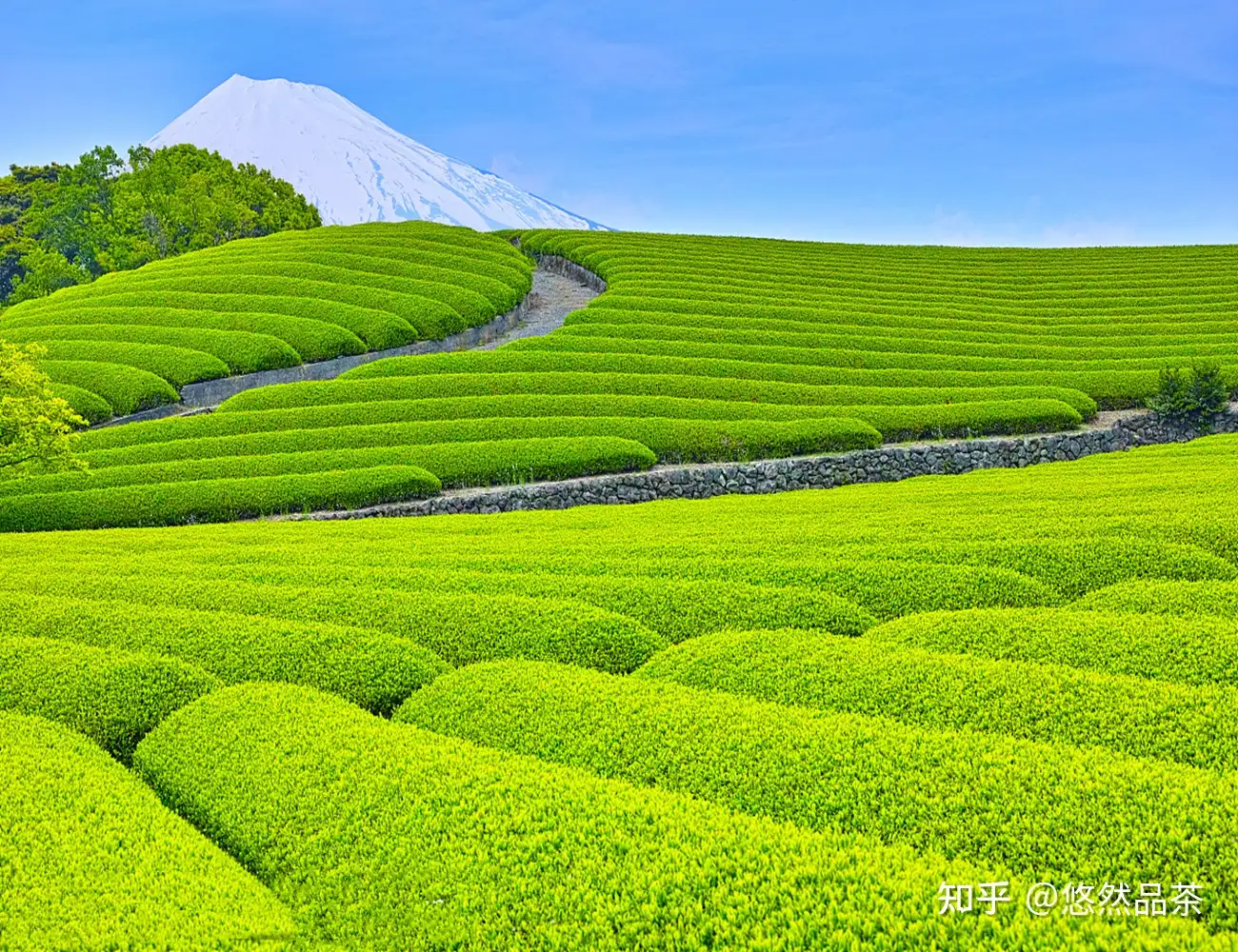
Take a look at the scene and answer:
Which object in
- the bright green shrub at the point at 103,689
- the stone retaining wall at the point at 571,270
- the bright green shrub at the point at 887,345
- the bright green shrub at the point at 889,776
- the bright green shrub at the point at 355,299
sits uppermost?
the stone retaining wall at the point at 571,270

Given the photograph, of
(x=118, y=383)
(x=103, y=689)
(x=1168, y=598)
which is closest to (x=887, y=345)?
(x=1168, y=598)

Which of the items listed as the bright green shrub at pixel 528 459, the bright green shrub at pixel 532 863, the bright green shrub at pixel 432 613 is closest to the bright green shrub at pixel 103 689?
the bright green shrub at pixel 532 863

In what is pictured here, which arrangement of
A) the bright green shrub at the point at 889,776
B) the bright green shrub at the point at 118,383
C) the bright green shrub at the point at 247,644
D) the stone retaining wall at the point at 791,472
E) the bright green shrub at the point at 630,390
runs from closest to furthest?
the bright green shrub at the point at 889,776, the bright green shrub at the point at 247,644, the stone retaining wall at the point at 791,472, the bright green shrub at the point at 630,390, the bright green shrub at the point at 118,383

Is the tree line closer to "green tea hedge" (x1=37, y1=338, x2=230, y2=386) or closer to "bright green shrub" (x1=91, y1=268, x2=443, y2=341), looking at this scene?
"bright green shrub" (x1=91, y1=268, x2=443, y2=341)

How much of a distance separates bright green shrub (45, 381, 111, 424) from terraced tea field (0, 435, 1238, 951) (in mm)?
21490

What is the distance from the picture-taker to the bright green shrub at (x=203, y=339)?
37.4 m

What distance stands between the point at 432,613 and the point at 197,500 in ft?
50.3

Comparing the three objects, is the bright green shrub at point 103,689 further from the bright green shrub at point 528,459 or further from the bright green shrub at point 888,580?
the bright green shrub at point 528,459

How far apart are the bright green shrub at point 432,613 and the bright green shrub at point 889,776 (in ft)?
4.65

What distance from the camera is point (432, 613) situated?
11.3m

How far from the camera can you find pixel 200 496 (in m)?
23.6

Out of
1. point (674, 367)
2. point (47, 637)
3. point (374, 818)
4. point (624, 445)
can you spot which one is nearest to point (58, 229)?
point (674, 367)

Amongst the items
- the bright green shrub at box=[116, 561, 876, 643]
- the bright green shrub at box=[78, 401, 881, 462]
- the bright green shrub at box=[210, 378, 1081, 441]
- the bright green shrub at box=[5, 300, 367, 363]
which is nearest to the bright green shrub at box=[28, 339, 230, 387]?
the bright green shrub at box=[5, 300, 367, 363]

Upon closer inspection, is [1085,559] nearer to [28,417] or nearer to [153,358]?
[28,417]
